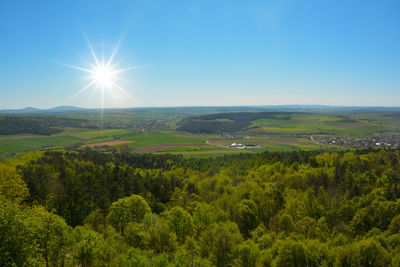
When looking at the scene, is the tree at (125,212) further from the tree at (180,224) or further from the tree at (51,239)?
the tree at (51,239)

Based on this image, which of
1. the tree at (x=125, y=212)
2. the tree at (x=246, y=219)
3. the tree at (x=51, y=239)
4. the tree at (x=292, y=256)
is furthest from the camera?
the tree at (x=246, y=219)

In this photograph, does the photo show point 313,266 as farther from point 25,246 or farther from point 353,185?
point 353,185

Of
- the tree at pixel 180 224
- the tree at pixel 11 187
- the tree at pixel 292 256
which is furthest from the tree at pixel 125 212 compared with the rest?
the tree at pixel 292 256

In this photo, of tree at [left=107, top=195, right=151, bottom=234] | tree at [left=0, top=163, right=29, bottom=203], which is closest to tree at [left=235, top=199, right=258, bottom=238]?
tree at [left=107, top=195, right=151, bottom=234]

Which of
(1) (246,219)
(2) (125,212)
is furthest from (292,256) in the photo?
(2) (125,212)

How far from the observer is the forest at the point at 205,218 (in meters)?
29.0

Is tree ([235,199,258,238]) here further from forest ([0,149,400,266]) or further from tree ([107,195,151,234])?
tree ([107,195,151,234])

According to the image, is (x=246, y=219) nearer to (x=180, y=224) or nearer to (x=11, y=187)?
(x=180, y=224)

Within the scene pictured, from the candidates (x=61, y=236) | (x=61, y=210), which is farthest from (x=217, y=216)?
(x=61, y=210)

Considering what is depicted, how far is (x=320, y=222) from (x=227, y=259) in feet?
61.5

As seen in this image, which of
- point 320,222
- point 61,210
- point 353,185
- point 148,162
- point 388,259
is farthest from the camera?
point 148,162

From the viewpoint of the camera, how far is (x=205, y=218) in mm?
48562

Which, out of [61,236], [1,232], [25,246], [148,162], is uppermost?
[1,232]

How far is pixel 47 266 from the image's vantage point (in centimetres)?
3062
